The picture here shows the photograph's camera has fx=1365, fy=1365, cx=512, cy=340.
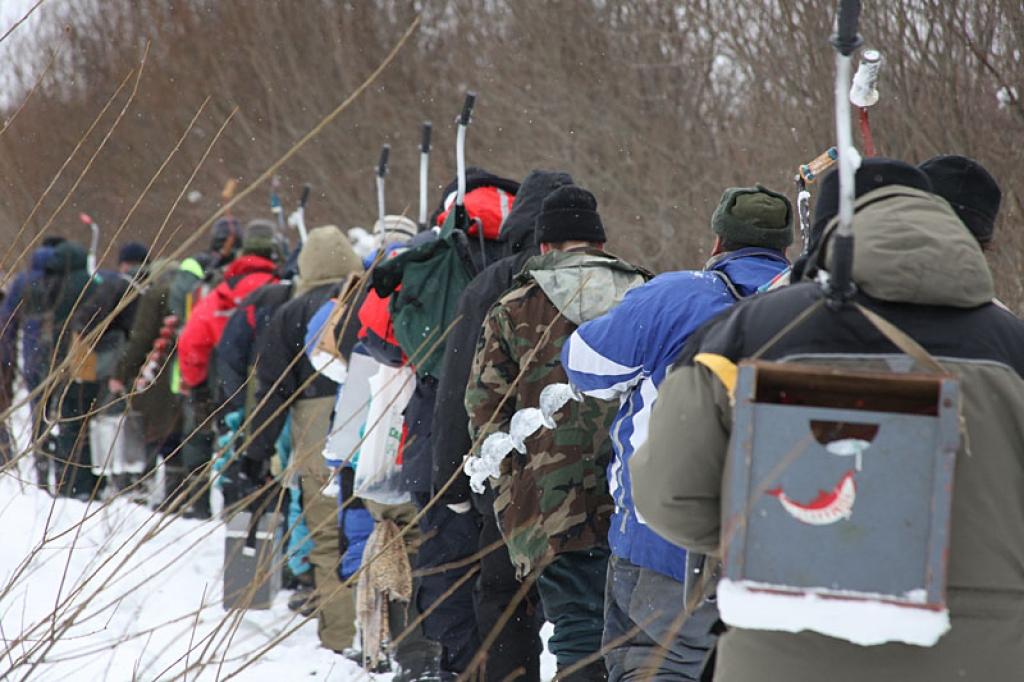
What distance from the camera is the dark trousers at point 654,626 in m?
3.51

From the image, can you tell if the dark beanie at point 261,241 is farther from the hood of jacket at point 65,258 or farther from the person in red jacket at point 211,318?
the hood of jacket at point 65,258

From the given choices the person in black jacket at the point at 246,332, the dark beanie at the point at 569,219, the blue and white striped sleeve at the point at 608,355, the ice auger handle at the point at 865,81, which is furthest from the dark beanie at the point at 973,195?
the person in black jacket at the point at 246,332

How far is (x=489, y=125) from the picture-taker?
35.7ft

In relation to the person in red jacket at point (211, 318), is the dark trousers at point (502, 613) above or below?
below

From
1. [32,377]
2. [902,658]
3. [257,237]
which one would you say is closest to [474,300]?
[902,658]

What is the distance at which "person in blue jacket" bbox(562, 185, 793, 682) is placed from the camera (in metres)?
3.50

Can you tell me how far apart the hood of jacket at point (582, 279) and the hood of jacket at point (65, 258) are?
7132mm


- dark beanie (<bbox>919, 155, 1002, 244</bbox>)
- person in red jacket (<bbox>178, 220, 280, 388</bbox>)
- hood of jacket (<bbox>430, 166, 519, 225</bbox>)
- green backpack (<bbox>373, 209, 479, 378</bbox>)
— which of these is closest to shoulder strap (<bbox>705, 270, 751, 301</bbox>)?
dark beanie (<bbox>919, 155, 1002, 244</bbox>)

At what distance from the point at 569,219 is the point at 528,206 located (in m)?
0.49

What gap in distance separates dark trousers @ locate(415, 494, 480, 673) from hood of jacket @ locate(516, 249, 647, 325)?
1.07 metres

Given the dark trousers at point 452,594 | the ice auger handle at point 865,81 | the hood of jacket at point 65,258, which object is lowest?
the dark trousers at point 452,594

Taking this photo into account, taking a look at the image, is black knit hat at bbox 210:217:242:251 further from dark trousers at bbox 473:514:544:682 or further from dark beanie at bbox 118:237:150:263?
dark trousers at bbox 473:514:544:682

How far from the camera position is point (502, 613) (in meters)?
4.76

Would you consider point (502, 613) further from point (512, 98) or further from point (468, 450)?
point (512, 98)
